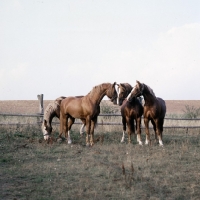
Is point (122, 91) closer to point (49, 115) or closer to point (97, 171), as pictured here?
point (49, 115)

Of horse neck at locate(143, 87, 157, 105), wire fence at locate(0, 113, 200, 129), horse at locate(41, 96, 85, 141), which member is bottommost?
wire fence at locate(0, 113, 200, 129)

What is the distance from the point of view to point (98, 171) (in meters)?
6.79

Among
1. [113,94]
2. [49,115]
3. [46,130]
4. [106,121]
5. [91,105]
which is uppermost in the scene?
[113,94]

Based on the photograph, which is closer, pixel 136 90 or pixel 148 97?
pixel 136 90

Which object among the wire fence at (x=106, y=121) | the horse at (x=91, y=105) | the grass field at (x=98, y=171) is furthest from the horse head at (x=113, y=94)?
the wire fence at (x=106, y=121)

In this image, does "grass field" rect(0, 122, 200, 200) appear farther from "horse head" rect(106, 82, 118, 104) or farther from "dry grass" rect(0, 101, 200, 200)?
"horse head" rect(106, 82, 118, 104)

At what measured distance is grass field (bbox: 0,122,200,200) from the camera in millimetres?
5430

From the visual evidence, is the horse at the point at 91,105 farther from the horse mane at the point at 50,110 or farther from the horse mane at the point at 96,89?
the horse mane at the point at 50,110

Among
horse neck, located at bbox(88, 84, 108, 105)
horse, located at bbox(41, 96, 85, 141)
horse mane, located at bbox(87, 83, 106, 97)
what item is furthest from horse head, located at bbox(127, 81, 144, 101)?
horse, located at bbox(41, 96, 85, 141)

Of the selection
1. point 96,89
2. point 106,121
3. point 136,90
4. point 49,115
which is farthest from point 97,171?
point 106,121

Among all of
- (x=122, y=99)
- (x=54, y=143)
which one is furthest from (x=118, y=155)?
(x=54, y=143)

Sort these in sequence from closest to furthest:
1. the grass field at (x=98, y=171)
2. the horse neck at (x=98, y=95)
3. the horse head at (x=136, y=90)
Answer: the grass field at (x=98, y=171) < the horse head at (x=136, y=90) < the horse neck at (x=98, y=95)

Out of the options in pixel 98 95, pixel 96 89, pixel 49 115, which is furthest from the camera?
pixel 49 115

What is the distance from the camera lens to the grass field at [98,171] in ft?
17.8
